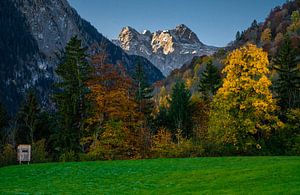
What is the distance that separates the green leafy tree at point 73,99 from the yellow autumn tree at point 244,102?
1614 centimetres

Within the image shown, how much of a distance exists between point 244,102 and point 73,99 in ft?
66.3

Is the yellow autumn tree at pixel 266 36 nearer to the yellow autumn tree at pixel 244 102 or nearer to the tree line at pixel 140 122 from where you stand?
the tree line at pixel 140 122

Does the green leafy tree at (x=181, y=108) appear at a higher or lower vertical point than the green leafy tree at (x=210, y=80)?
lower

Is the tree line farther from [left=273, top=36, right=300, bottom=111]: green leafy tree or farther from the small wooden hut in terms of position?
the small wooden hut

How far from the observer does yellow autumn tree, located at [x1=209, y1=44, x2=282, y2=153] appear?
4197 cm

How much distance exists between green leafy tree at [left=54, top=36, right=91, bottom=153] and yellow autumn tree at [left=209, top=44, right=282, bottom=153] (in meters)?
16.1

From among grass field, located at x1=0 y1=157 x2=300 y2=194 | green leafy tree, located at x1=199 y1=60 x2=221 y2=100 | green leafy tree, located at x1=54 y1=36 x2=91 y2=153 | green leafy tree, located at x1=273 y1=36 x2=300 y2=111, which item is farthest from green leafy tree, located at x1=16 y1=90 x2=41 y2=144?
grass field, located at x1=0 y1=157 x2=300 y2=194

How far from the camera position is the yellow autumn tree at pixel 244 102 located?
4197 centimetres

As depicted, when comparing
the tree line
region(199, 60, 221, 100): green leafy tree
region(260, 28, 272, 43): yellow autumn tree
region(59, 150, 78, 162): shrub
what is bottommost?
region(59, 150, 78, 162): shrub

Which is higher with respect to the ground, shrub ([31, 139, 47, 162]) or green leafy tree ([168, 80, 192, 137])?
green leafy tree ([168, 80, 192, 137])

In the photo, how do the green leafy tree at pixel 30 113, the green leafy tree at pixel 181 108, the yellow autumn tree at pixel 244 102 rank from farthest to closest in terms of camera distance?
the green leafy tree at pixel 181 108 → the green leafy tree at pixel 30 113 → the yellow autumn tree at pixel 244 102

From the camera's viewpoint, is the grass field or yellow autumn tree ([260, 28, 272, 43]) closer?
the grass field

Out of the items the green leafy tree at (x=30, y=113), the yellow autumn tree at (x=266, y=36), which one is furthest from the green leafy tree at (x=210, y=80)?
the yellow autumn tree at (x=266, y=36)

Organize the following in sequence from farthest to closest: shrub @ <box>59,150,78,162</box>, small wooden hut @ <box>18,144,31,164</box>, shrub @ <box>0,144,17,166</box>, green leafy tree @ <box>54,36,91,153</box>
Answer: green leafy tree @ <box>54,36,91,153</box>, shrub @ <box>59,150,78,162</box>, shrub @ <box>0,144,17,166</box>, small wooden hut @ <box>18,144,31,164</box>
